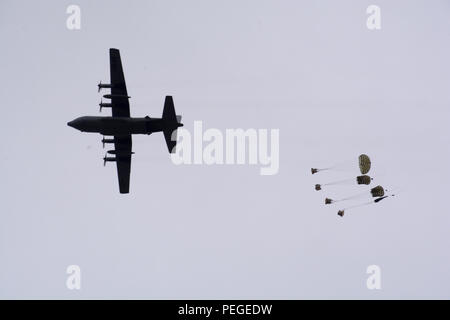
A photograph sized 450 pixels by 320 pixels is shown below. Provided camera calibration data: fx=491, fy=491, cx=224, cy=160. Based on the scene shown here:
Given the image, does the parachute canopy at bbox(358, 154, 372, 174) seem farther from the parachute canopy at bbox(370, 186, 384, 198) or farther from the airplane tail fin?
the airplane tail fin

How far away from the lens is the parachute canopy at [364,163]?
1271 inches

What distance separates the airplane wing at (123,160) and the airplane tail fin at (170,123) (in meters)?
3.54

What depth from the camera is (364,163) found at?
106 feet

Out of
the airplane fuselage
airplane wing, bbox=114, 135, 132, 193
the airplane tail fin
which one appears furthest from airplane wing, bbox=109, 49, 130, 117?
the airplane tail fin

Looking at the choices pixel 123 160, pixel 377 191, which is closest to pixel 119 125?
pixel 123 160

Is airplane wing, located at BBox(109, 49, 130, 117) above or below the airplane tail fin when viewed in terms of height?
above

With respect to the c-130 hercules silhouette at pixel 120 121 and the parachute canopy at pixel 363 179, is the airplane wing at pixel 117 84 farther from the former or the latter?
the parachute canopy at pixel 363 179

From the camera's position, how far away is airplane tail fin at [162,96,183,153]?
32.0 m

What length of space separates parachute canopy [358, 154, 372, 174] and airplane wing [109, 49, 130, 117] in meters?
16.3

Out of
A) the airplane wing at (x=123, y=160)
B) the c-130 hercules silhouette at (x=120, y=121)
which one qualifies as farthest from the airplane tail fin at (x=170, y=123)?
the airplane wing at (x=123, y=160)

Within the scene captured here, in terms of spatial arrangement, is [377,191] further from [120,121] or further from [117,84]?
[117,84]

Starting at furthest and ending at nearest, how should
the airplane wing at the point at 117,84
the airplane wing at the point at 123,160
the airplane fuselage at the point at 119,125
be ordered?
the airplane wing at the point at 123,160, the airplane wing at the point at 117,84, the airplane fuselage at the point at 119,125
